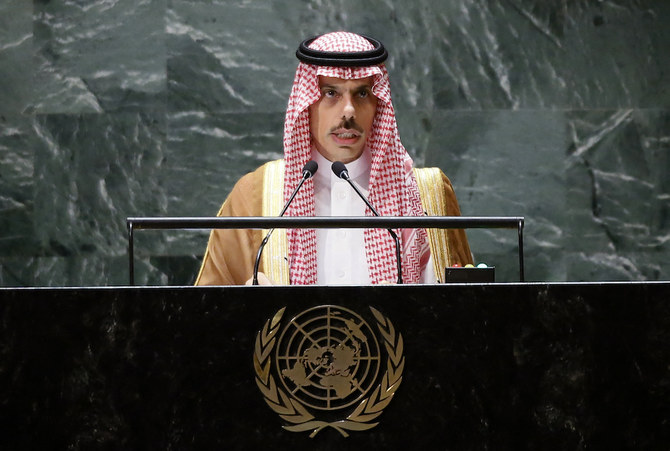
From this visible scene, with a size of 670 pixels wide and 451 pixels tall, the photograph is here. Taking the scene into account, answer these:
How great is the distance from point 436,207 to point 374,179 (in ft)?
0.95

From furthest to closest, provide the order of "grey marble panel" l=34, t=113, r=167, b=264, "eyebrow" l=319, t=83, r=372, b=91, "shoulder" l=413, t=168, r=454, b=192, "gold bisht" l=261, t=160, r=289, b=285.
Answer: "grey marble panel" l=34, t=113, r=167, b=264
"shoulder" l=413, t=168, r=454, b=192
"eyebrow" l=319, t=83, r=372, b=91
"gold bisht" l=261, t=160, r=289, b=285

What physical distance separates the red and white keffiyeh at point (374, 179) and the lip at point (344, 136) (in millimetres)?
99

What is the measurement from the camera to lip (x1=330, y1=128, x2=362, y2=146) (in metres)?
3.38

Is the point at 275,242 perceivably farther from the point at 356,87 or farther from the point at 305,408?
the point at 305,408

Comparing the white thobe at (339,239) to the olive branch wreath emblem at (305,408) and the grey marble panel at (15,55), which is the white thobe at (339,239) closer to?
the olive branch wreath emblem at (305,408)

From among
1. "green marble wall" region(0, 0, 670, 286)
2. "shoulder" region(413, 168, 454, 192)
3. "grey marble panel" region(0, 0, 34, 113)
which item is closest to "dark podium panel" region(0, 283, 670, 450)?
"shoulder" region(413, 168, 454, 192)

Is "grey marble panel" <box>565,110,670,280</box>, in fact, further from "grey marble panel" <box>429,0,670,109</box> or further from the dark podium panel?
the dark podium panel

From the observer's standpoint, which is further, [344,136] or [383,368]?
[344,136]

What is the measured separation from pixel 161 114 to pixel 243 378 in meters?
2.86

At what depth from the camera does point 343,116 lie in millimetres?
3355

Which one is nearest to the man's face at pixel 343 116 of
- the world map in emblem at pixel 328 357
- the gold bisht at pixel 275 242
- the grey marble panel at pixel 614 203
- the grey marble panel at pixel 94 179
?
the gold bisht at pixel 275 242

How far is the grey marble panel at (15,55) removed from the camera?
4.47 meters

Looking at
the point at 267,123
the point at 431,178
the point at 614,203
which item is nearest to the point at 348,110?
the point at 431,178

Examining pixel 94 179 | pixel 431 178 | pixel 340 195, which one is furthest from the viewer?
pixel 94 179
